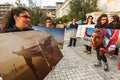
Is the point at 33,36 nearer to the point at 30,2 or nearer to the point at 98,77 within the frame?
the point at 98,77

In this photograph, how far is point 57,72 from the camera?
5961 millimetres

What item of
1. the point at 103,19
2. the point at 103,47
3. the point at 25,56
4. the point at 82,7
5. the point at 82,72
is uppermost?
the point at 82,7

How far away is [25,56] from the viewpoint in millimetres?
2014

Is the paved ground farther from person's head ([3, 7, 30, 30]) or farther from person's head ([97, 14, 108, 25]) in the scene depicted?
person's head ([3, 7, 30, 30])

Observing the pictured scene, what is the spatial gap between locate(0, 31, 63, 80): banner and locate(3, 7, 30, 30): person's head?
0.19 meters

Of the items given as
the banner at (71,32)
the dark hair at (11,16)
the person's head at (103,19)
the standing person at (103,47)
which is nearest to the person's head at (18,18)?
the dark hair at (11,16)

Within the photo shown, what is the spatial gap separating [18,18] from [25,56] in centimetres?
76

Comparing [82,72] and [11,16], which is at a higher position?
[11,16]

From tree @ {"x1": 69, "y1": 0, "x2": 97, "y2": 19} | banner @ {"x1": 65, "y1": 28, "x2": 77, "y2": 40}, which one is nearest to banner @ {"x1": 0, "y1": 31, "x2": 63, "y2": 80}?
banner @ {"x1": 65, "y1": 28, "x2": 77, "y2": 40}

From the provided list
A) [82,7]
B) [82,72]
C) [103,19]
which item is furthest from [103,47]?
[82,7]

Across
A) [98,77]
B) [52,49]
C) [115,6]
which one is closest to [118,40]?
[98,77]

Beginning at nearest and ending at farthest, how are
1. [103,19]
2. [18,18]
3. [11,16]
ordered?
1. [18,18]
2. [11,16]
3. [103,19]

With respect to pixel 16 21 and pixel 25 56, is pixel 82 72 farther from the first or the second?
pixel 25 56

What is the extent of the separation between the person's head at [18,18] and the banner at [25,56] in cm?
19
